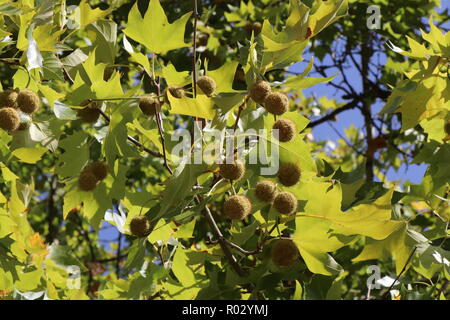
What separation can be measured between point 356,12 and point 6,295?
288 cm

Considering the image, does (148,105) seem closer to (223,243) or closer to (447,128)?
(223,243)

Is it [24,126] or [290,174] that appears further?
[24,126]

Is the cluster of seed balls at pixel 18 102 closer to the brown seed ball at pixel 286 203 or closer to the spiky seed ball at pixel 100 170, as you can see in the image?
the spiky seed ball at pixel 100 170

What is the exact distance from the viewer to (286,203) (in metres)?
1.93

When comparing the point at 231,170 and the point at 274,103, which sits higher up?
the point at 274,103

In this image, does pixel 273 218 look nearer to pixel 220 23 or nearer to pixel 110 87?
pixel 110 87

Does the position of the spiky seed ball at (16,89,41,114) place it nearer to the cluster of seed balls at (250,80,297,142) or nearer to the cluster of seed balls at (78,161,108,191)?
the cluster of seed balls at (78,161,108,191)

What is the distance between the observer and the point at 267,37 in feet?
6.48

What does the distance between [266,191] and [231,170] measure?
6.4 inches

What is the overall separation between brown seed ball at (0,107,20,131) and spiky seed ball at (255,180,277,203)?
2.39 feet

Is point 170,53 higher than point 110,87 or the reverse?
the reverse

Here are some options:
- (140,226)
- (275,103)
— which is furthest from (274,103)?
(140,226)
